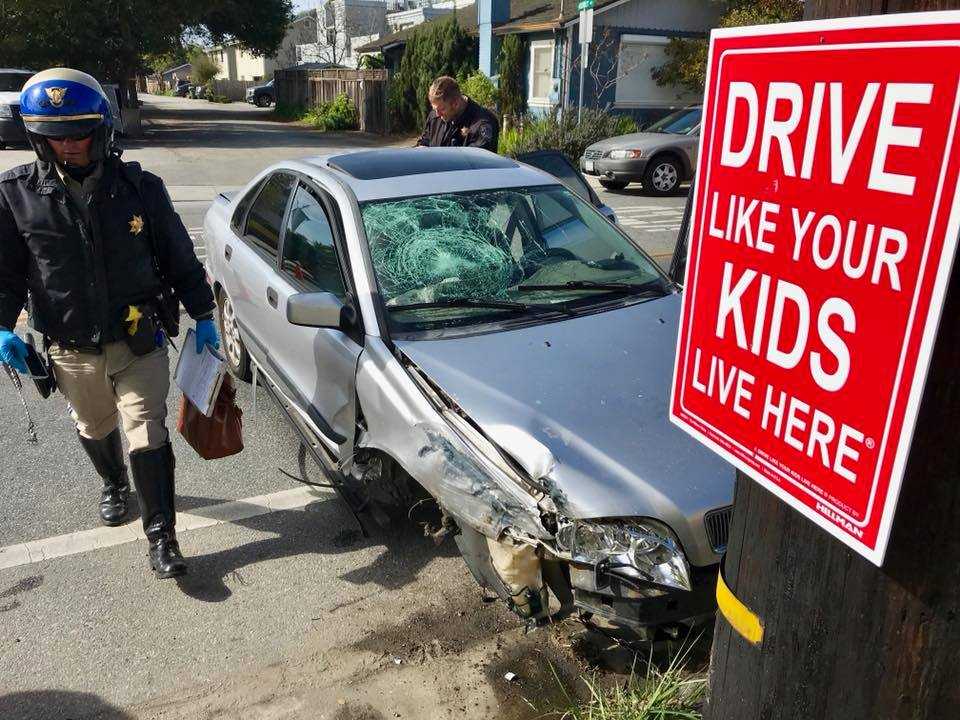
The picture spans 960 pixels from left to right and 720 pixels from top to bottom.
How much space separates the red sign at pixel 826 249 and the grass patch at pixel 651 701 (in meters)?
1.32

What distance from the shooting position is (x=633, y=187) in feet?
49.6

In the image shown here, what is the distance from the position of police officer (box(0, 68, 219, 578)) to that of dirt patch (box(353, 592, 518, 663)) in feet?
3.05

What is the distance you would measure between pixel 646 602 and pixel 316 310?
1.68 metres

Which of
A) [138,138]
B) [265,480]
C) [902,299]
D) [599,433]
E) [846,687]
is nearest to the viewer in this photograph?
[902,299]

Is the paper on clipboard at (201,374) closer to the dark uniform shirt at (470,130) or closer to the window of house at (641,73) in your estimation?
the dark uniform shirt at (470,130)

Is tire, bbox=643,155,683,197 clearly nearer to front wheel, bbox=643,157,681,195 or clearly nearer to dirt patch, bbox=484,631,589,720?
front wheel, bbox=643,157,681,195

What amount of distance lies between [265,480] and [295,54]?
60.3 m

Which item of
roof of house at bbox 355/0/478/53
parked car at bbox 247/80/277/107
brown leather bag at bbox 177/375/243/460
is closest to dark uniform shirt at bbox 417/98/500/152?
brown leather bag at bbox 177/375/243/460

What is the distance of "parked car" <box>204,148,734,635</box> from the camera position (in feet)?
8.30

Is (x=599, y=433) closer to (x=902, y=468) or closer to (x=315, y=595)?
(x=315, y=595)

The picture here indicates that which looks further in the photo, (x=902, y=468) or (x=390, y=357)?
(x=390, y=357)

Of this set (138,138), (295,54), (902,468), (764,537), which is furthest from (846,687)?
(295,54)

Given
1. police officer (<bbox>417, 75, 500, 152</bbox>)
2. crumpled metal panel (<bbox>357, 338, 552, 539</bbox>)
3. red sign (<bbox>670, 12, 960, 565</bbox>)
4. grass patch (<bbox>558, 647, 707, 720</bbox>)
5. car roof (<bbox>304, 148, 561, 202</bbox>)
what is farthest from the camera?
police officer (<bbox>417, 75, 500, 152</bbox>)

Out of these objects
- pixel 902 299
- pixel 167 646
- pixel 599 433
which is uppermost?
pixel 902 299
